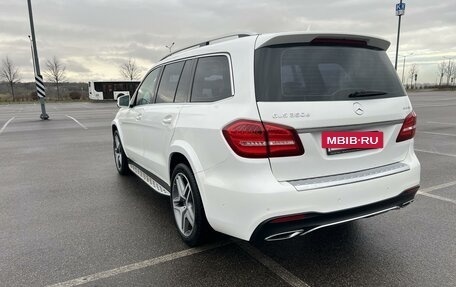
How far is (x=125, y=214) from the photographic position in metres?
4.32

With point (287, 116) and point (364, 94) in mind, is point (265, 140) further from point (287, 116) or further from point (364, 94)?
point (364, 94)

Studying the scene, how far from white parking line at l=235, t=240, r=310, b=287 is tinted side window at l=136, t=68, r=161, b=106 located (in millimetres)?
2104

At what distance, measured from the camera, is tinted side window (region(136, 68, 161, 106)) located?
455 cm

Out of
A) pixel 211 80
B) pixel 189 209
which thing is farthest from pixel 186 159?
pixel 211 80

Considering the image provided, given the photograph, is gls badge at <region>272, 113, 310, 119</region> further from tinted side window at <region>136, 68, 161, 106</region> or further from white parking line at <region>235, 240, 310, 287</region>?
tinted side window at <region>136, 68, 161, 106</region>

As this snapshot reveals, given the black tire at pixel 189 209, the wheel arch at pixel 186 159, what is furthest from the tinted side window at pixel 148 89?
the black tire at pixel 189 209

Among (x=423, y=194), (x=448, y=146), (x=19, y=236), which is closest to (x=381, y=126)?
(x=423, y=194)

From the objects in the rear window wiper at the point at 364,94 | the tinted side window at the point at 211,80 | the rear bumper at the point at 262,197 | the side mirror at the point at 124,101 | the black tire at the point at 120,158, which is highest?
the tinted side window at the point at 211,80

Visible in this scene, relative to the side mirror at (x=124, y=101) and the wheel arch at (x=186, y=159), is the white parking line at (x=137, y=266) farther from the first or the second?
the side mirror at (x=124, y=101)

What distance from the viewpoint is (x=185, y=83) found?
3.67m

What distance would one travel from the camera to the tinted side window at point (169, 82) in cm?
390

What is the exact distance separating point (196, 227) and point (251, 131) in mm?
1130

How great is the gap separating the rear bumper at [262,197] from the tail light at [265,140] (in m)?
0.07

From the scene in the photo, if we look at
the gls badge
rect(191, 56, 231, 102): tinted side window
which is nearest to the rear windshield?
the gls badge
